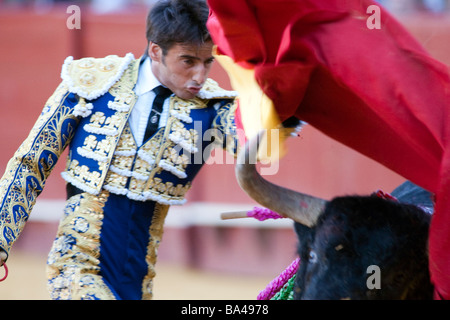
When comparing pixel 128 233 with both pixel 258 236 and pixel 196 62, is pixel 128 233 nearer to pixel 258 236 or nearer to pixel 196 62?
pixel 196 62

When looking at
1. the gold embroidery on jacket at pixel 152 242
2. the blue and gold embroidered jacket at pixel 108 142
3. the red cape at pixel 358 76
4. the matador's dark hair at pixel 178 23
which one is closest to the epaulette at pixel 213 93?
the blue and gold embroidered jacket at pixel 108 142

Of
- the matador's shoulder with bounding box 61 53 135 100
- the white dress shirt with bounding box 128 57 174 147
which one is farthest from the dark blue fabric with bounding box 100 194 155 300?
the matador's shoulder with bounding box 61 53 135 100

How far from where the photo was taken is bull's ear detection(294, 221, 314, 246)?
2.32 meters

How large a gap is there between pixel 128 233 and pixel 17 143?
439cm

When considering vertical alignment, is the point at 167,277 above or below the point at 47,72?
below

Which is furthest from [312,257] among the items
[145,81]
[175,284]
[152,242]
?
[175,284]

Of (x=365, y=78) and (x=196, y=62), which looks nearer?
(x=365, y=78)

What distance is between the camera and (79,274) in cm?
261

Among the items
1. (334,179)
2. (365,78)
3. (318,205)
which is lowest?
(334,179)

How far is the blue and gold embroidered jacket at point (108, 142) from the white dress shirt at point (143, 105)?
21 mm

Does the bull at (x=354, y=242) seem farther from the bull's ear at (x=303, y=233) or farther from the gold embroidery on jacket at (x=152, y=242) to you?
the gold embroidery on jacket at (x=152, y=242)

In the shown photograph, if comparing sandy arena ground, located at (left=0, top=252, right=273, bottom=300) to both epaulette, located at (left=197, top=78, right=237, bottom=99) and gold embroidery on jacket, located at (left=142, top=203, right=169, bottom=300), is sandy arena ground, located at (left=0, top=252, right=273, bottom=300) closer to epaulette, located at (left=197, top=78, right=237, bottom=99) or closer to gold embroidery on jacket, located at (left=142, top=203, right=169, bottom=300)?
gold embroidery on jacket, located at (left=142, top=203, right=169, bottom=300)

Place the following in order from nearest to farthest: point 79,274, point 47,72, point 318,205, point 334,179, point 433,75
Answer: point 433,75, point 318,205, point 79,274, point 334,179, point 47,72
